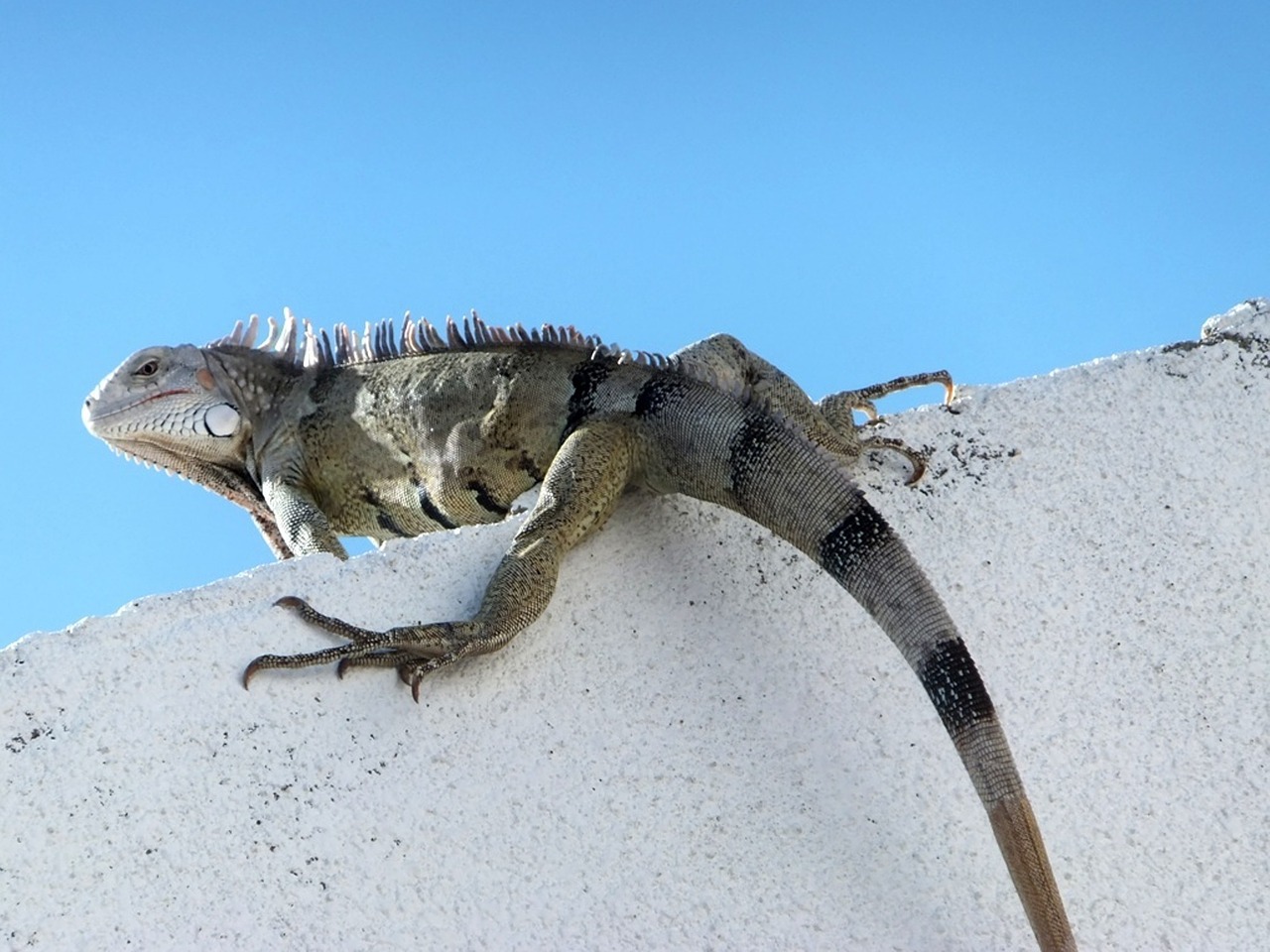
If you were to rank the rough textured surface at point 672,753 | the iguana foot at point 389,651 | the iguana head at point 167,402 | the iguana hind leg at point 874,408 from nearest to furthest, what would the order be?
the rough textured surface at point 672,753, the iguana foot at point 389,651, the iguana hind leg at point 874,408, the iguana head at point 167,402

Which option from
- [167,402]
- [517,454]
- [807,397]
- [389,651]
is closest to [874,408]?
[807,397]

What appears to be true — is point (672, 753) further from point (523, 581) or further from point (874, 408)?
point (874, 408)

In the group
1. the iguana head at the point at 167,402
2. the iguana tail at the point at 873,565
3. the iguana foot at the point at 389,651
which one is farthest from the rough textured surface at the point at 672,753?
the iguana head at the point at 167,402

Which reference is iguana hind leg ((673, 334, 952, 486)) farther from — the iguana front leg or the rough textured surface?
the iguana front leg

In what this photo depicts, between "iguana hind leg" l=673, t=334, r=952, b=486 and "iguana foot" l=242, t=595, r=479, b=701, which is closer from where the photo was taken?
"iguana foot" l=242, t=595, r=479, b=701

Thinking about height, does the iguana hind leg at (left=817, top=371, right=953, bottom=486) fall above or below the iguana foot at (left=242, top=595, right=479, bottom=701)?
above

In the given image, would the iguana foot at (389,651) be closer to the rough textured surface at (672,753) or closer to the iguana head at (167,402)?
the rough textured surface at (672,753)

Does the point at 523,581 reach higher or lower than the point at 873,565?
lower

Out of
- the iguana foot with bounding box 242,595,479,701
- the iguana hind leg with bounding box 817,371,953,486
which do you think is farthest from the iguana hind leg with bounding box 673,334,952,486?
the iguana foot with bounding box 242,595,479,701
